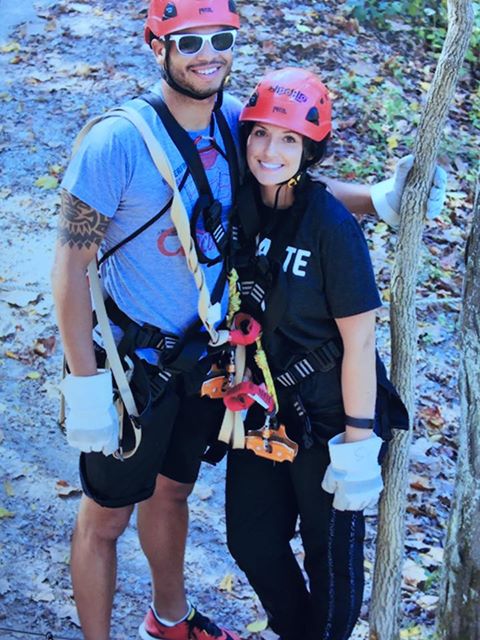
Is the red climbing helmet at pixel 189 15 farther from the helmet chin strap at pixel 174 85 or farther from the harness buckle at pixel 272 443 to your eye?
the harness buckle at pixel 272 443

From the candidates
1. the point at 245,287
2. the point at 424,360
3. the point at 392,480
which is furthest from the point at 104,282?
the point at 424,360

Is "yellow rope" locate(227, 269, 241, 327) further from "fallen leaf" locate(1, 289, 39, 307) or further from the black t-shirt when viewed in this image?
"fallen leaf" locate(1, 289, 39, 307)

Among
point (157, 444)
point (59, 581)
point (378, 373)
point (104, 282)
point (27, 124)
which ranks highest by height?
point (104, 282)

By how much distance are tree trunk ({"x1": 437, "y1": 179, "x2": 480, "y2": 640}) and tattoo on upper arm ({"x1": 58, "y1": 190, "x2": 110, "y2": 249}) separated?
4.06 ft

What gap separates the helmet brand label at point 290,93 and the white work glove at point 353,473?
1.16m

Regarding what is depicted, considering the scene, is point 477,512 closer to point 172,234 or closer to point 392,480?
point 392,480

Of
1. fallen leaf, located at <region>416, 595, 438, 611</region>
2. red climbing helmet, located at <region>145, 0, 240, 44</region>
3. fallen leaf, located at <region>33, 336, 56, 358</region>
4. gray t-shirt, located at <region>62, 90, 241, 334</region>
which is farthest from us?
fallen leaf, located at <region>33, 336, 56, 358</region>

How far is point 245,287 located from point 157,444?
2.21 feet

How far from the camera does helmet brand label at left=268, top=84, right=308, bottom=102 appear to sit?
294cm

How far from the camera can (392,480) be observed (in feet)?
10.8

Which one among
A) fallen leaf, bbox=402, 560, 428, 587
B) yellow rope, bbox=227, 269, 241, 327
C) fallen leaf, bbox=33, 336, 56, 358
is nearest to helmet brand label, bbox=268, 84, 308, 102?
yellow rope, bbox=227, 269, 241, 327

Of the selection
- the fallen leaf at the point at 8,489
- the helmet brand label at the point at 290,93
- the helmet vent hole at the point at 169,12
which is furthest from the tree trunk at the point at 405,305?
the fallen leaf at the point at 8,489

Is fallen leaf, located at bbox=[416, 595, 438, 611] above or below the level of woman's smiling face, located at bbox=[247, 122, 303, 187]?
below

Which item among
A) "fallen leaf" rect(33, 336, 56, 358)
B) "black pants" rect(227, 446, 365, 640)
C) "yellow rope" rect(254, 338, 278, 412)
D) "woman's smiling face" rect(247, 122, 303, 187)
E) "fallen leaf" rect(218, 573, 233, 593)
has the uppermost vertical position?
"woman's smiling face" rect(247, 122, 303, 187)
